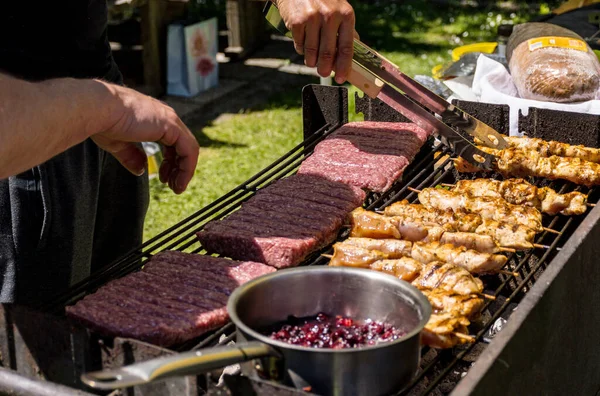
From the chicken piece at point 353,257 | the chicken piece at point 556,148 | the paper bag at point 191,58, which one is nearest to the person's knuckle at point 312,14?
the chicken piece at point 353,257

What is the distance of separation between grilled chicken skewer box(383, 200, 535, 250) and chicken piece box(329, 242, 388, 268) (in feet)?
1.42

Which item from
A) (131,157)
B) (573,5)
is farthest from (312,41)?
(573,5)

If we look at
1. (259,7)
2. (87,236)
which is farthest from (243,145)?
(87,236)

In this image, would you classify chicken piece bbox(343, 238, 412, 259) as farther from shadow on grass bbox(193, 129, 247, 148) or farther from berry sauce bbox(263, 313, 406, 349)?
shadow on grass bbox(193, 129, 247, 148)

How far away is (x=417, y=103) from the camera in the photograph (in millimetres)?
4117

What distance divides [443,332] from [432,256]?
2.06 feet

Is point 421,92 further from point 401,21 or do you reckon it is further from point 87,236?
point 401,21

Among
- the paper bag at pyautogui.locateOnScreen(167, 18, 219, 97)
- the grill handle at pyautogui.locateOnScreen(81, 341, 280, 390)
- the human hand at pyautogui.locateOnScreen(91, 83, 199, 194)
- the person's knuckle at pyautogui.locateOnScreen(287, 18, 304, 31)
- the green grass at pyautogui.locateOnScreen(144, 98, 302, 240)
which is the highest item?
the person's knuckle at pyautogui.locateOnScreen(287, 18, 304, 31)

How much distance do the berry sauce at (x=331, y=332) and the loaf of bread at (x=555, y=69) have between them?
2.58 metres

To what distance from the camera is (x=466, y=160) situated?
4031 mm

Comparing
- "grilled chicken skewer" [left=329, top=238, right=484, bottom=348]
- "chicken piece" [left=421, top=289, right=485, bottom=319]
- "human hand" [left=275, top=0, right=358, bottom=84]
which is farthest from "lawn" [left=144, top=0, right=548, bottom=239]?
"chicken piece" [left=421, top=289, right=485, bottom=319]

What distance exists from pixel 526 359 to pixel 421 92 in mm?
1838

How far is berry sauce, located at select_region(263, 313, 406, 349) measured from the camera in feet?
7.80

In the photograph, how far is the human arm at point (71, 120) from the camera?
2150 mm
